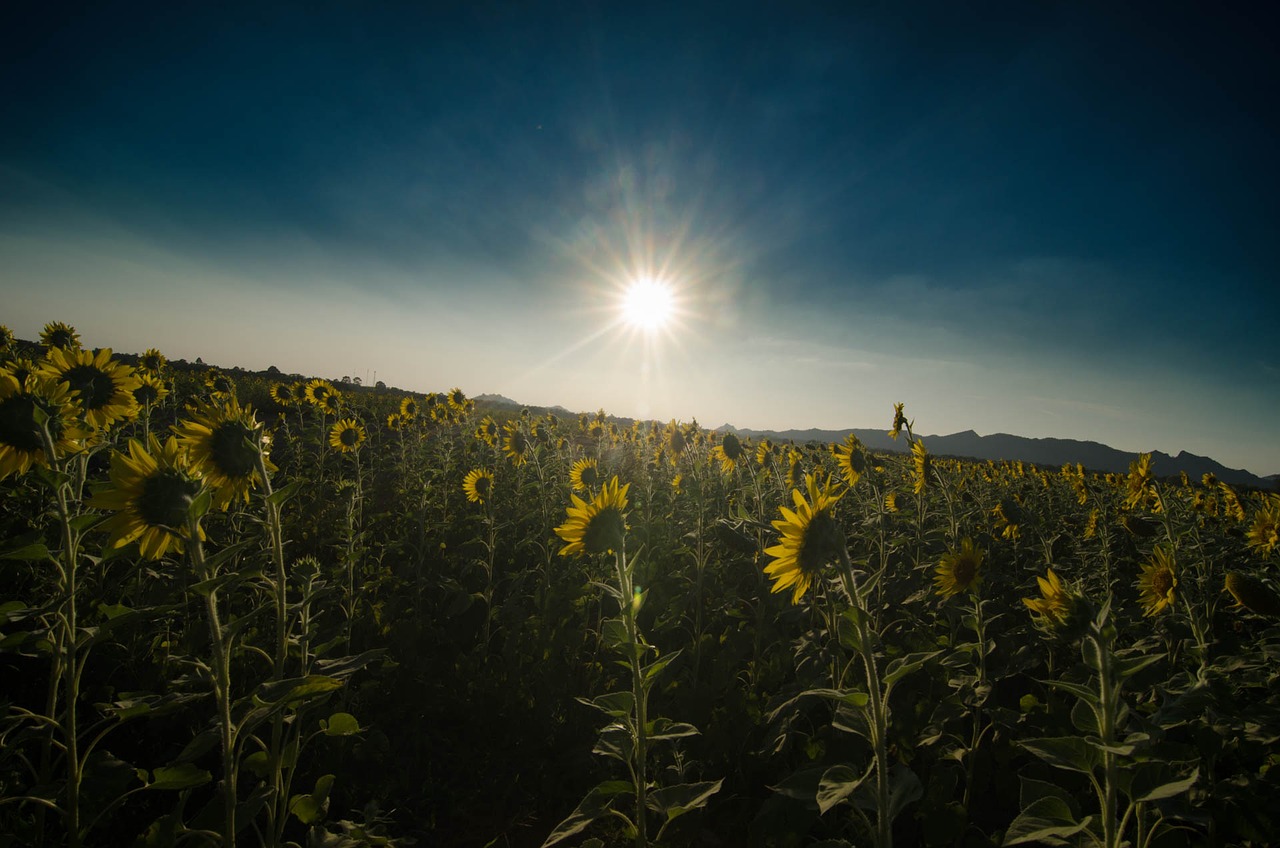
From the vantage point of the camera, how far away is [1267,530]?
398 centimetres

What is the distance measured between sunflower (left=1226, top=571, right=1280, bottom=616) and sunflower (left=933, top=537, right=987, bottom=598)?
123cm

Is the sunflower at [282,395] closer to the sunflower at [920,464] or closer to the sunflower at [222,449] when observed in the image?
the sunflower at [222,449]

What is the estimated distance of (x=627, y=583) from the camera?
2.14m

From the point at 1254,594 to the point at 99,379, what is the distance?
21.1 ft

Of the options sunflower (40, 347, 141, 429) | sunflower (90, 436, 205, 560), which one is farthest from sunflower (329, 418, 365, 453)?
sunflower (90, 436, 205, 560)

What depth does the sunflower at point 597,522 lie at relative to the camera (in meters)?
2.70

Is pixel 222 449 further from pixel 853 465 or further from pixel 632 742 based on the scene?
pixel 853 465

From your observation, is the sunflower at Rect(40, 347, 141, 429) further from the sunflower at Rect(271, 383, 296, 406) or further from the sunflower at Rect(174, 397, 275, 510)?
the sunflower at Rect(271, 383, 296, 406)

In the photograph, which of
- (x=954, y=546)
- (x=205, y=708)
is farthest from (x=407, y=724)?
(x=954, y=546)

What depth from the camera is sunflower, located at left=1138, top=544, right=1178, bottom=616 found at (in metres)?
3.19

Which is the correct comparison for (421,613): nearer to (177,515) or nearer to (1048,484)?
(177,515)

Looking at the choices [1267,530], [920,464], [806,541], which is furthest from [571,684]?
[1267,530]

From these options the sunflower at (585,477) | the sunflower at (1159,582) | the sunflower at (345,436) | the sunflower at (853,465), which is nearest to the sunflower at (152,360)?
the sunflower at (345,436)

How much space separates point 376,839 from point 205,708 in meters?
2.42
